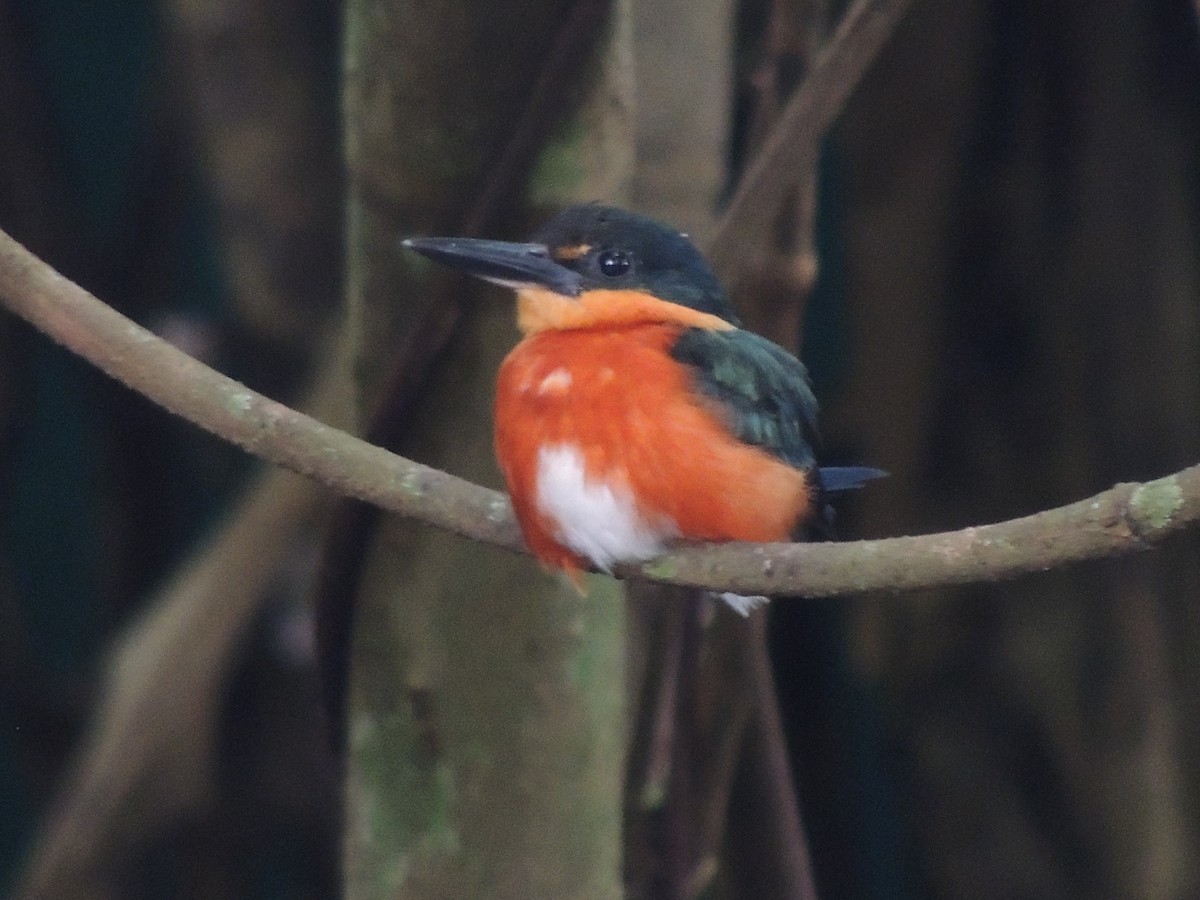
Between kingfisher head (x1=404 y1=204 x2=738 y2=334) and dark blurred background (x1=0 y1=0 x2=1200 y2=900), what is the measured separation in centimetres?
69

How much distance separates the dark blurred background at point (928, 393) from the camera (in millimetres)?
1600

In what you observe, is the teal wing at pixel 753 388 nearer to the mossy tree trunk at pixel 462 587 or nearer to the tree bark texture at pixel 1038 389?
the mossy tree trunk at pixel 462 587

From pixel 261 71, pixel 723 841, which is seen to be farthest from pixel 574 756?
pixel 261 71

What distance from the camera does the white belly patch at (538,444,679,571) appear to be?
75 centimetres

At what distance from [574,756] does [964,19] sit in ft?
3.52

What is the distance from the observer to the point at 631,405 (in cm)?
81

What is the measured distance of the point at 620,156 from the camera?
84 cm

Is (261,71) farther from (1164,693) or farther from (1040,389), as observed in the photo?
(1164,693)

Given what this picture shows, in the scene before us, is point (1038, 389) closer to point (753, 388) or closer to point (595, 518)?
point (753, 388)

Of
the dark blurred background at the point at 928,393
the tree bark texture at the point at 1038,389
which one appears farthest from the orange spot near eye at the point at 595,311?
the tree bark texture at the point at 1038,389

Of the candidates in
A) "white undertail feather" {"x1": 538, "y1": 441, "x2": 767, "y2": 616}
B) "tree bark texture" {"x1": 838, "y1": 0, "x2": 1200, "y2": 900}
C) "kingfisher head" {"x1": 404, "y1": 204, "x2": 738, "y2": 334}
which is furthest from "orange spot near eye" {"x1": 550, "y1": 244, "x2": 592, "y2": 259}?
"tree bark texture" {"x1": 838, "y1": 0, "x2": 1200, "y2": 900}

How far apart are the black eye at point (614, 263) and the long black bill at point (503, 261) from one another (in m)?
0.02

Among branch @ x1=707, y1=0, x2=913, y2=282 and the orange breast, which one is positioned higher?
branch @ x1=707, y1=0, x2=913, y2=282

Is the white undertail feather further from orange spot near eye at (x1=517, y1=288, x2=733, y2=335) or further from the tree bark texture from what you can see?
the tree bark texture
